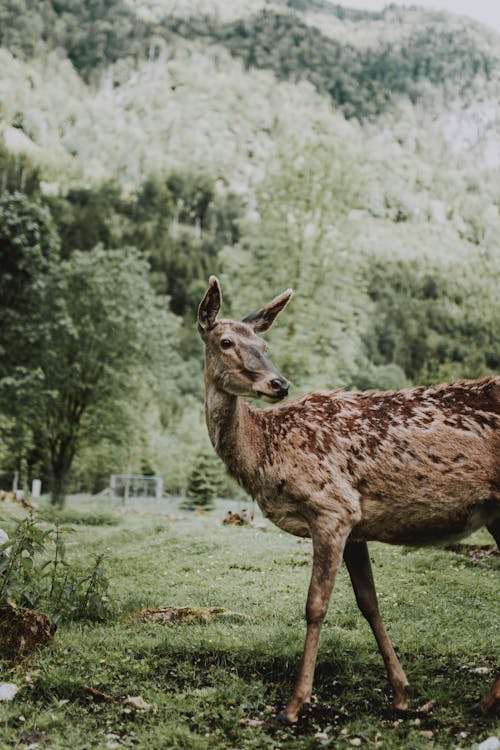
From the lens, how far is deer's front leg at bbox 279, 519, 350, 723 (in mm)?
5676

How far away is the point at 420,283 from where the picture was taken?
130125mm

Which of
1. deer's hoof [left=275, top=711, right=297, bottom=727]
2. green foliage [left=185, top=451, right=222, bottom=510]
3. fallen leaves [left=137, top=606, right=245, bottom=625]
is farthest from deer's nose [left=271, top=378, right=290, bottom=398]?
green foliage [left=185, top=451, right=222, bottom=510]

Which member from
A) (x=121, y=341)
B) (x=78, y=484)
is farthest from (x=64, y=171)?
(x=121, y=341)

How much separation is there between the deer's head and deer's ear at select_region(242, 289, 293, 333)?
0.09 m

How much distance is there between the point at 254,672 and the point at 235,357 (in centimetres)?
306

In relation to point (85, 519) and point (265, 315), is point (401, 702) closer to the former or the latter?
point (265, 315)

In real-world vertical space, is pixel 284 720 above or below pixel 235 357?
below

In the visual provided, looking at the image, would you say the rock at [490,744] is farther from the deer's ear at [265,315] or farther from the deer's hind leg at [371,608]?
the deer's ear at [265,315]

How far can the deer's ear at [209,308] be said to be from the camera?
252 inches

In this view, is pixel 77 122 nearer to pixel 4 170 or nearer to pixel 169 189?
pixel 169 189

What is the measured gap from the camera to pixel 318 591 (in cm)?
572

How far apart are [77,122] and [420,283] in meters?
99.6

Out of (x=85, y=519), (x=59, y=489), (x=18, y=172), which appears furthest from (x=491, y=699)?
(x=18, y=172)

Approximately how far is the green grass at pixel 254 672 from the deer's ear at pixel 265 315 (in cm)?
318
